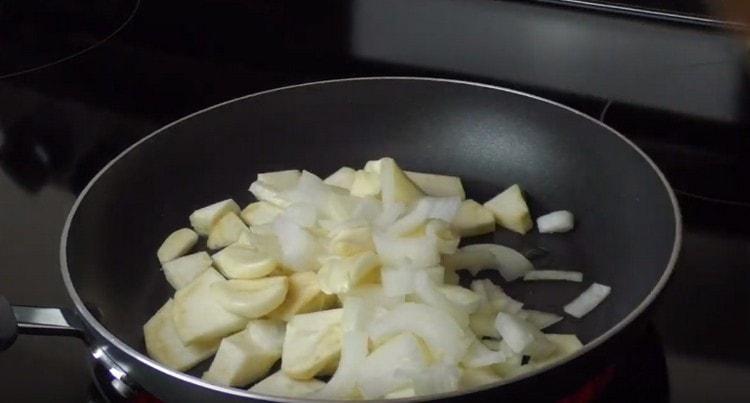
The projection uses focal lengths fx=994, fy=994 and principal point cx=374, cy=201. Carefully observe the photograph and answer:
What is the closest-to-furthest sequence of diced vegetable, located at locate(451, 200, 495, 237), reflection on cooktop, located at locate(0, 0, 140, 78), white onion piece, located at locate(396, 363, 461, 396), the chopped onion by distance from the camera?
white onion piece, located at locate(396, 363, 461, 396) < the chopped onion < diced vegetable, located at locate(451, 200, 495, 237) < reflection on cooktop, located at locate(0, 0, 140, 78)

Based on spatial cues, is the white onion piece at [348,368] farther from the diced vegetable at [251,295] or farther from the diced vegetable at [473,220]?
the diced vegetable at [473,220]

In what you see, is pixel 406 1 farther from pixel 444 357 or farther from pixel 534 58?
pixel 444 357

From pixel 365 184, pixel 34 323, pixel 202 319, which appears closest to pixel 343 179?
pixel 365 184

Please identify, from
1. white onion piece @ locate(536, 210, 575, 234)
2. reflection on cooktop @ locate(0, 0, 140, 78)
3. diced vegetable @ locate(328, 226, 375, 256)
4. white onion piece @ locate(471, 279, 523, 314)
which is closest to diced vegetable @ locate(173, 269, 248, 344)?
diced vegetable @ locate(328, 226, 375, 256)

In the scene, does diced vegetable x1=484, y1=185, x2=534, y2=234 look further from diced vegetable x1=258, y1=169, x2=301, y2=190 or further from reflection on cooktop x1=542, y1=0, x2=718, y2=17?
reflection on cooktop x1=542, y1=0, x2=718, y2=17

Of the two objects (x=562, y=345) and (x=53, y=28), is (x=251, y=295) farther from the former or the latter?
(x=53, y=28)
